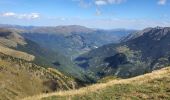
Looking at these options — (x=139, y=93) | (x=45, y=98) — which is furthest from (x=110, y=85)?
(x=45, y=98)

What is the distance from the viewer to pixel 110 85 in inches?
1505

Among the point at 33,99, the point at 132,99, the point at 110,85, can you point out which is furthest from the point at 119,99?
the point at 33,99

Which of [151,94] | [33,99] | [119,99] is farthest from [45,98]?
[151,94]

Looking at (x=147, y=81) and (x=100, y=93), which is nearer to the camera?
(x=100, y=93)

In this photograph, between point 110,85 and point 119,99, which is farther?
point 110,85

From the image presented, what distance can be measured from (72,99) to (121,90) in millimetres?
5384

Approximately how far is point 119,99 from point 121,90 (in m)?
3.46

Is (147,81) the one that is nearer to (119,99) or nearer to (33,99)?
(119,99)

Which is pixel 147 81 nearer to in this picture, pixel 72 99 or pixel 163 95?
pixel 163 95

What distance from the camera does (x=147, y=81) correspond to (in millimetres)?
38344

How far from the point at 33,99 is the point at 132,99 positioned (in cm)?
1028

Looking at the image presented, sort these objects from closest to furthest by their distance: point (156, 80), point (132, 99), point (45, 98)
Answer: point (132, 99) → point (45, 98) → point (156, 80)

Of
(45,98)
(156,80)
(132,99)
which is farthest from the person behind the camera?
(156,80)

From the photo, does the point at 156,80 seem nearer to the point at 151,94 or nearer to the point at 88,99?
the point at 151,94
